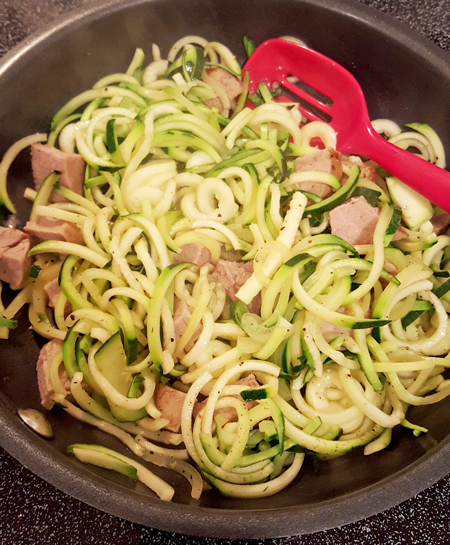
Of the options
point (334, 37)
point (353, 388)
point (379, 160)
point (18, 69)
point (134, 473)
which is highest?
point (334, 37)

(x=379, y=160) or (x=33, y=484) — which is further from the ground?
(x=379, y=160)

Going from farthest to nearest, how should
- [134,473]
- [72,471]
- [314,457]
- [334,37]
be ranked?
[334,37] < [314,457] < [134,473] < [72,471]

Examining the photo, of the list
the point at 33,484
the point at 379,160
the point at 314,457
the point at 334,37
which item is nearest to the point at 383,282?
the point at 379,160

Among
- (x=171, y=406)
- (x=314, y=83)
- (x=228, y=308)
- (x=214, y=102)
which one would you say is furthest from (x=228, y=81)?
(x=171, y=406)

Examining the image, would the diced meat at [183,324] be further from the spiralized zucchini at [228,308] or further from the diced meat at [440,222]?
the diced meat at [440,222]

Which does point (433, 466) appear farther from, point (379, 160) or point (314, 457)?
point (379, 160)

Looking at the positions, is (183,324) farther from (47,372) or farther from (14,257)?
(14,257)
